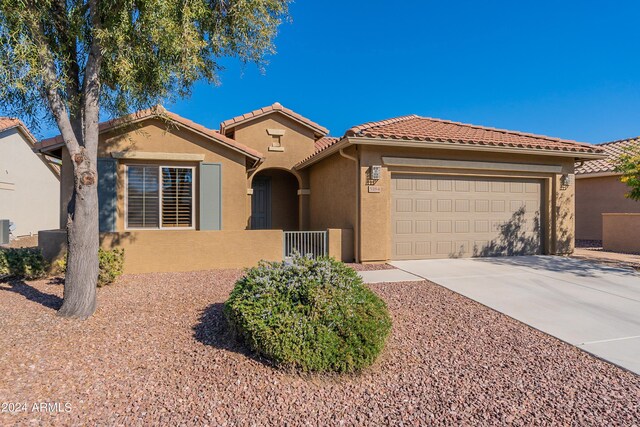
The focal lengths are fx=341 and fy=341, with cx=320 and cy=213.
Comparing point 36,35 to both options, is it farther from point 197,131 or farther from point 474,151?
point 474,151

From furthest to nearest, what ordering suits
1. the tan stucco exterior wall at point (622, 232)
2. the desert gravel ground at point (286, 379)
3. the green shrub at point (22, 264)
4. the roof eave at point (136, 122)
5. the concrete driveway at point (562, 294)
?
the tan stucco exterior wall at point (622, 232) < the roof eave at point (136, 122) < the green shrub at point (22, 264) < the concrete driveway at point (562, 294) < the desert gravel ground at point (286, 379)

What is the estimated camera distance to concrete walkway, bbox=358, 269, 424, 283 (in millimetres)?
7293

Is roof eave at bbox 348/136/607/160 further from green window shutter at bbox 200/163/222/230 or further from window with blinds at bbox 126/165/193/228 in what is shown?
window with blinds at bbox 126/165/193/228

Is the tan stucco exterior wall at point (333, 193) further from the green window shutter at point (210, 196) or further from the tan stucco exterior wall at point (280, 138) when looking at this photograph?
the green window shutter at point (210, 196)

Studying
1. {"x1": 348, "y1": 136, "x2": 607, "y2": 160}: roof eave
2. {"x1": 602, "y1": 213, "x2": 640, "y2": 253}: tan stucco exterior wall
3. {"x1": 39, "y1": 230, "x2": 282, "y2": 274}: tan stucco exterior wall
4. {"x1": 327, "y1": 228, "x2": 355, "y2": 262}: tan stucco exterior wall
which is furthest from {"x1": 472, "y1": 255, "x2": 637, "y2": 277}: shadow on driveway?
{"x1": 39, "y1": 230, "x2": 282, "y2": 274}: tan stucco exterior wall

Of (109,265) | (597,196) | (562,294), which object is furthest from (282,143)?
(597,196)

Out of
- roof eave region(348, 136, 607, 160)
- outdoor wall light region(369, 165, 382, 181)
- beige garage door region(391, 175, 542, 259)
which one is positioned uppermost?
roof eave region(348, 136, 607, 160)

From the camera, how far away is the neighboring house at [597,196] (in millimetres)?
14594

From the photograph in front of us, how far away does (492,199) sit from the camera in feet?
34.3

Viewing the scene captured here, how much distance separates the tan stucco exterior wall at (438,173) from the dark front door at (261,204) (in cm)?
652

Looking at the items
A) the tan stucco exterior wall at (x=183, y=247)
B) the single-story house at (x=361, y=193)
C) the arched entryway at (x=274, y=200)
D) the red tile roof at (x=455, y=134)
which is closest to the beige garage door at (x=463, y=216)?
the single-story house at (x=361, y=193)

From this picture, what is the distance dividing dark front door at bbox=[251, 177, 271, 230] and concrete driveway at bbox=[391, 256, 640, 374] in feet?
22.8

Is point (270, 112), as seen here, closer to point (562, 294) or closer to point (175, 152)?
point (175, 152)

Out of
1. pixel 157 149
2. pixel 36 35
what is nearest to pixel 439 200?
pixel 157 149
